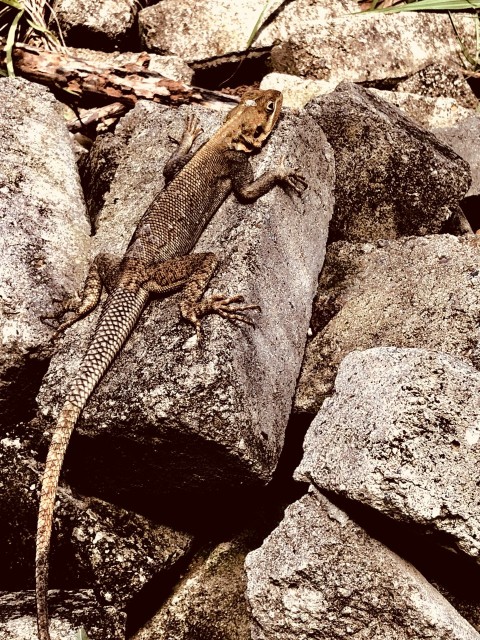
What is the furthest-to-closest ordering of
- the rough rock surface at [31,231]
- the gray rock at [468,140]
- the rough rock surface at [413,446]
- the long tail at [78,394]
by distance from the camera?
the gray rock at [468,140]
the rough rock surface at [31,231]
the long tail at [78,394]
the rough rock surface at [413,446]

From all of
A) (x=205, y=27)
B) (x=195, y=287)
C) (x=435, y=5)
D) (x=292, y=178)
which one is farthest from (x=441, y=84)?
(x=195, y=287)

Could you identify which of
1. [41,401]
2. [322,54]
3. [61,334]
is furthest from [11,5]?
[41,401]

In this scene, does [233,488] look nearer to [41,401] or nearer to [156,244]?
[41,401]

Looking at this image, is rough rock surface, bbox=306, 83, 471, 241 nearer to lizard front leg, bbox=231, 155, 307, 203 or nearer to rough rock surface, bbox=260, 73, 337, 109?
lizard front leg, bbox=231, 155, 307, 203

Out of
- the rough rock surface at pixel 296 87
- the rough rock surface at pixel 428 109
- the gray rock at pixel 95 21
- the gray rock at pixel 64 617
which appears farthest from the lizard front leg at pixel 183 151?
the gray rock at pixel 64 617

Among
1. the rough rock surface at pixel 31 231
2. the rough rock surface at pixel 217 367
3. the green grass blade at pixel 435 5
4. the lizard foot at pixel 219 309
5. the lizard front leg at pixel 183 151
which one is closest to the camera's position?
the rough rock surface at pixel 217 367

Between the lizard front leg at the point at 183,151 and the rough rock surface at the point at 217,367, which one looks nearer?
the rough rock surface at the point at 217,367

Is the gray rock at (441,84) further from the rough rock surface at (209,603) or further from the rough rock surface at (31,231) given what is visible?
the rough rock surface at (209,603)
